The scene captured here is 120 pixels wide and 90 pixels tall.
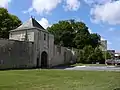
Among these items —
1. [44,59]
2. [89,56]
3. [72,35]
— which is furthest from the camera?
[72,35]

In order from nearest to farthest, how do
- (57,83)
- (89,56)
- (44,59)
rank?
(57,83) → (44,59) → (89,56)

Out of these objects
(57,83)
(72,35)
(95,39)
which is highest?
(72,35)

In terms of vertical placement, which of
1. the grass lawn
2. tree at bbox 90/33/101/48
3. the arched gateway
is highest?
tree at bbox 90/33/101/48

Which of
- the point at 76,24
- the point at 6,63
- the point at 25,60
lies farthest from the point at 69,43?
the point at 6,63

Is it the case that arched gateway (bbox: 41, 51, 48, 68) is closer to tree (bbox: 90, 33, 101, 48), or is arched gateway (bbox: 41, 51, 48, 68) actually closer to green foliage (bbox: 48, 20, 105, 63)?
green foliage (bbox: 48, 20, 105, 63)

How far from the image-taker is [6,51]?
143 ft

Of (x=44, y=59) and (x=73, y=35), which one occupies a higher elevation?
(x=73, y=35)

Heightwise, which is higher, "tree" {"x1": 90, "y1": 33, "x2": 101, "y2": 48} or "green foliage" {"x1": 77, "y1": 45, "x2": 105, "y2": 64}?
"tree" {"x1": 90, "y1": 33, "x2": 101, "y2": 48}

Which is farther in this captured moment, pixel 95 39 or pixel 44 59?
pixel 95 39

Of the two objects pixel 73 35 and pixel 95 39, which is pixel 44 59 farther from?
pixel 95 39

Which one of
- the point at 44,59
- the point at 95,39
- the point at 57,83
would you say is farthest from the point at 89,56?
the point at 57,83

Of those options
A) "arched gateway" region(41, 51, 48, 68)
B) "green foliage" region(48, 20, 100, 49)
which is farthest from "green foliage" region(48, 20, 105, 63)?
"arched gateway" region(41, 51, 48, 68)

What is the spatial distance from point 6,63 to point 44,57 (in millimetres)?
13723

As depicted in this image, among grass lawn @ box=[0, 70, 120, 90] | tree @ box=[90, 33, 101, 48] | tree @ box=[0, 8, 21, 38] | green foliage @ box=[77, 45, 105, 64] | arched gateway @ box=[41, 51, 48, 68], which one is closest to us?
grass lawn @ box=[0, 70, 120, 90]
